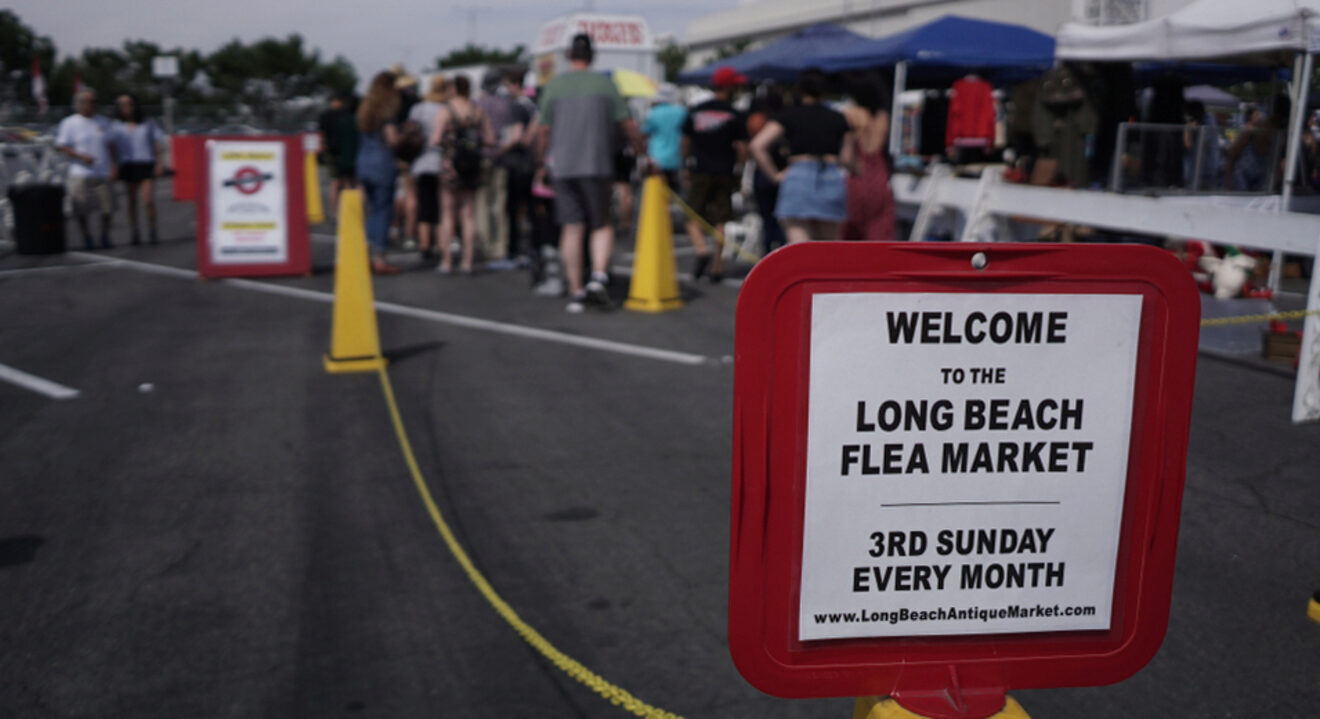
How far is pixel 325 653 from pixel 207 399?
3.63 metres

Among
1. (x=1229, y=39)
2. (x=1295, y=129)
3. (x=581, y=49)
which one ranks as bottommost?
(x=1295, y=129)

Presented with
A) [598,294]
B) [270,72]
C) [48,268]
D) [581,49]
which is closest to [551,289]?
[598,294]

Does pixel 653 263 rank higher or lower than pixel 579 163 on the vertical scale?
lower

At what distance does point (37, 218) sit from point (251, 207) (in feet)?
11.9

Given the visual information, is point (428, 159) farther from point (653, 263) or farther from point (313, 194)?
point (313, 194)

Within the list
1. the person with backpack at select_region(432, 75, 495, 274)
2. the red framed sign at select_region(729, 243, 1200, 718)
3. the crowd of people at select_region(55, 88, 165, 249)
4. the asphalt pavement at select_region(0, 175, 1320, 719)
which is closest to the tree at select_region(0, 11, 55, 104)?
the crowd of people at select_region(55, 88, 165, 249)

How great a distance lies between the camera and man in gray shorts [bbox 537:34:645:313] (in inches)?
380

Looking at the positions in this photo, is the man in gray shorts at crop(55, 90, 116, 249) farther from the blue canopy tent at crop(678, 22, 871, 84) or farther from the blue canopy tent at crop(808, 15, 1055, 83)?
the blue canopy tent at crop(808, 15, 1055, 83)

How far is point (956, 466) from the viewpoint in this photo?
6.41 ft

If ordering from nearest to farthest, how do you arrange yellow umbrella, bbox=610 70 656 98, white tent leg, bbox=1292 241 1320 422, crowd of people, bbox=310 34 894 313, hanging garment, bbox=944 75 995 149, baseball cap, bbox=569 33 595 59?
1. white tent leg, bbox=1292 241 1320 422
2. crowd of people, bbox=310 34 894 313
3. baseball cap, bbox=569 33 595 59
4. hanging garment, bbox=944 75 995 149
5. yellow umbrella, bbox=610 70 656 98

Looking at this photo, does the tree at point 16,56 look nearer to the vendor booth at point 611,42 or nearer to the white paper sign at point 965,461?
the vendor booth at point 611,42

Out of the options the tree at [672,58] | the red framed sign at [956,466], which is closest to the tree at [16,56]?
the tree at [672,58]

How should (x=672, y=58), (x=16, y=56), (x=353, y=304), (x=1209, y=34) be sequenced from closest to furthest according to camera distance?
(x=353, y=304) → (x=1209, y=34) → (x=16, y=56) → (x=672, y=58)

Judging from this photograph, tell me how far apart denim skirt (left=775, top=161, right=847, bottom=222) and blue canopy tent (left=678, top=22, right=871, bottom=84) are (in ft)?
24.5
